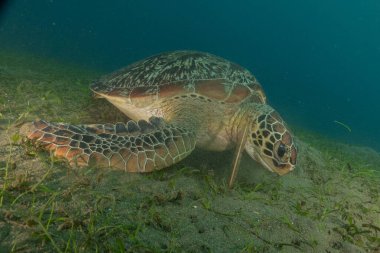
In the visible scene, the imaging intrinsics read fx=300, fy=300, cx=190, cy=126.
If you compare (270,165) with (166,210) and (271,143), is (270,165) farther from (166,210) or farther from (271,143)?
(166,210)

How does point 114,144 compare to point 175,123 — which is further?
point 175,123

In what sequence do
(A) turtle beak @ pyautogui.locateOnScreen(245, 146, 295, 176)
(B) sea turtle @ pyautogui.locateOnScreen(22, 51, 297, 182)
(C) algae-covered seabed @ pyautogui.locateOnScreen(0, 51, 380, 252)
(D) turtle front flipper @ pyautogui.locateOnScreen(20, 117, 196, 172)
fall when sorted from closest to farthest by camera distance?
(C) algae-covered seabed @ pyautogui.locateOnScreen(0, 51, 380, 252), (D) turtle front flipper @ pyautogui.locateOnScreen(20, 117, 196, 172), (B) sea turtle @ pyautogui.locateOnScreen(22, 51, 297, 182), (A) turtle beak @ pyautogui.locateOnScreen(245, 146, 295, 176)

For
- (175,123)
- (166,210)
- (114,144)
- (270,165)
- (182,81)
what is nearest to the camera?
(166,210)

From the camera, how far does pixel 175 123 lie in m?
3.32

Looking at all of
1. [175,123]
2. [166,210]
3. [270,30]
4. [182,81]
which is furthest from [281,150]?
[270,30]

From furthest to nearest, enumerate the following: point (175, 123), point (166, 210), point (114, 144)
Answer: point (175, 123) < point (114, 144) < point (166, 210)

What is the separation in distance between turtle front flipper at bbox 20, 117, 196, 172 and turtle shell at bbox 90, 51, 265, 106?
3.08 ft

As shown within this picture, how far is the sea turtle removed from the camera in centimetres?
243

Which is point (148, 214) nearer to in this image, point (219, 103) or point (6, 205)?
point (6, 205)

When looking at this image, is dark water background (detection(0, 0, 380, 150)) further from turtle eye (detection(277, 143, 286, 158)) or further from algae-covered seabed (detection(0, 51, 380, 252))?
algae-covered seabed (detection(0, 51, 380, 252))

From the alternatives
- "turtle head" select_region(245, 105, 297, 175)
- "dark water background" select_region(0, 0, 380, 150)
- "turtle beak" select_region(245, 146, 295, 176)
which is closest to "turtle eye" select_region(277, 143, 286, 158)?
"turtle head" select_region(245, 105, 297, 175)

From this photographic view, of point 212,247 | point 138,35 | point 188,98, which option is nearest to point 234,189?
point 212,247

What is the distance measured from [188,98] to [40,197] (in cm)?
236

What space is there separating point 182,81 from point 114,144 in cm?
157
